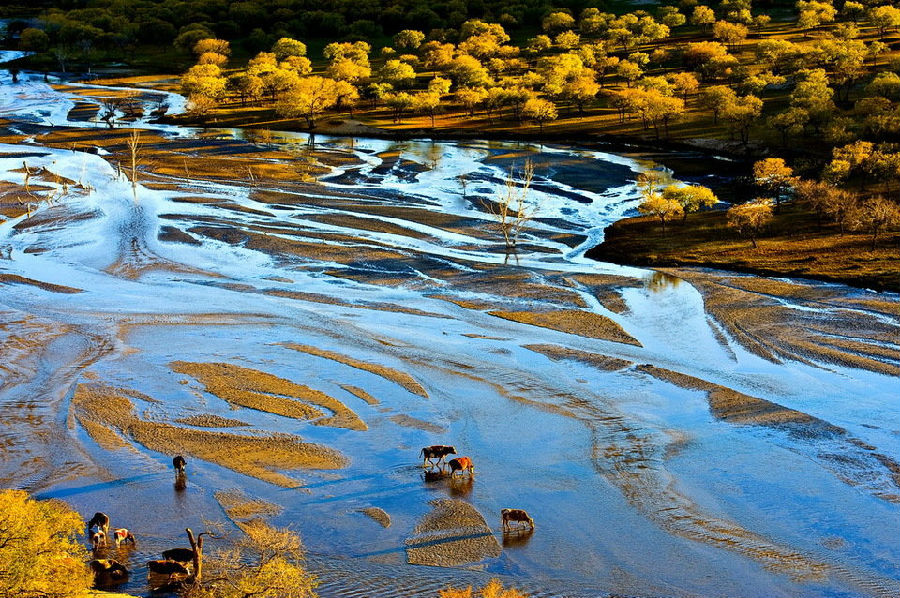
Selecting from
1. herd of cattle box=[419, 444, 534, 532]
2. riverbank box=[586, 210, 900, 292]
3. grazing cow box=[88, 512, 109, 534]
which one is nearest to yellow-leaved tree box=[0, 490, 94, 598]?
grazing cow box=[88, 512, 109, 534]

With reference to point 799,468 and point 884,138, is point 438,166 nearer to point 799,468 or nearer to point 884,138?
point 884,138

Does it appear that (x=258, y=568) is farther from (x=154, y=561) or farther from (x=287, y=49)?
(x=287, y=49)

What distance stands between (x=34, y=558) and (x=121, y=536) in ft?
17.1

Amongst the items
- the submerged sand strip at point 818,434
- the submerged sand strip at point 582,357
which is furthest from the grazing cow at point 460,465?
the submerged sand strip at point 582,357

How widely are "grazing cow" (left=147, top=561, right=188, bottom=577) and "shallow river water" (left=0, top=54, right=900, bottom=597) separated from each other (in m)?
0.61

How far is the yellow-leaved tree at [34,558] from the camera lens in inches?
→ 810

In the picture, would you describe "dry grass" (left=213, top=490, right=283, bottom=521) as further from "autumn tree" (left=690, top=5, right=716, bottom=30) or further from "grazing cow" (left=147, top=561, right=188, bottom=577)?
"autumn tree" (left=690, top=5, right=716, bottom=30)

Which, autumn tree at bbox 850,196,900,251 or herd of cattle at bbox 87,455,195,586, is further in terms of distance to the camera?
autumn tree at bbox 850,196,900,251

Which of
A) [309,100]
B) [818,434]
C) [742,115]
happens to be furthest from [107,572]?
[309,100]

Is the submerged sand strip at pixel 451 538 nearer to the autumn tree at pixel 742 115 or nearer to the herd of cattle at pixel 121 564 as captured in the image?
the herd of cattle at pixel 121 564

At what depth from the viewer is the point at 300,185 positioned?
98500mm

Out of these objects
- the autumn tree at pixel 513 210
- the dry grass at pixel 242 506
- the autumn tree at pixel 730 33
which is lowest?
the dry grass at pixel 242 506

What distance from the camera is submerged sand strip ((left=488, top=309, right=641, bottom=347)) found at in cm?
5088

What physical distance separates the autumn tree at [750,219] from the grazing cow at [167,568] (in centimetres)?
5829
